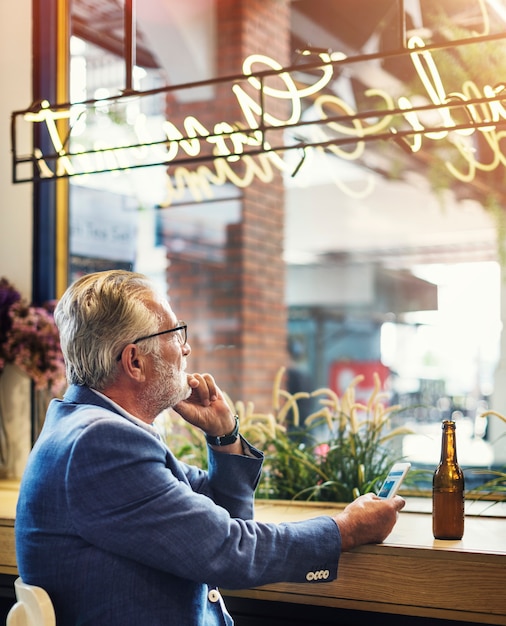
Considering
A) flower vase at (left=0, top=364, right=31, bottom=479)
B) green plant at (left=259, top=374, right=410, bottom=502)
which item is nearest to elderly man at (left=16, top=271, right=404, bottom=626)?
green plant at (left=259, top=374, right=410, bottom=502)

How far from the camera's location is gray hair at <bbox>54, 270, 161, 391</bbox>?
1945 mm

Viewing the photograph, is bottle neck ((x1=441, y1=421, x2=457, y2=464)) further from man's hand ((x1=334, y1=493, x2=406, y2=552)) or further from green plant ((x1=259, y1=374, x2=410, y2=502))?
green plant ((x1=259, y1=374, x2=410, y2=502))

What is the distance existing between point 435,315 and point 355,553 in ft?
34.8

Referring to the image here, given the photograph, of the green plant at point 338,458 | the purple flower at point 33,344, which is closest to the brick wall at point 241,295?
the purple flower at point 33,344

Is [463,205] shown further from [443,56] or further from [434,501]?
[434,501]

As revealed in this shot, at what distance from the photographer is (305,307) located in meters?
12.9

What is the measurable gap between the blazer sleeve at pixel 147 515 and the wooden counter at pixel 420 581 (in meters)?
0.38

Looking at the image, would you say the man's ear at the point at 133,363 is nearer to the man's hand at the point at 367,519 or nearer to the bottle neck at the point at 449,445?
the man's hand at the point at 367,519

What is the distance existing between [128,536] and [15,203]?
2367 millimetres

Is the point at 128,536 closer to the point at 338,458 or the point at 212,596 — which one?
the point at 212,596

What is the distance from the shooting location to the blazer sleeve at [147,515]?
1.74m

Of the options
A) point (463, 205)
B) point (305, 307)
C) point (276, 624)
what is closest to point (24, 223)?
point (276, 624)

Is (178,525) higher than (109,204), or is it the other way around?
(109,204)

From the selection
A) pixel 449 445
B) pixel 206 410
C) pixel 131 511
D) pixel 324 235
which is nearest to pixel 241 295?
pixel 324 235
